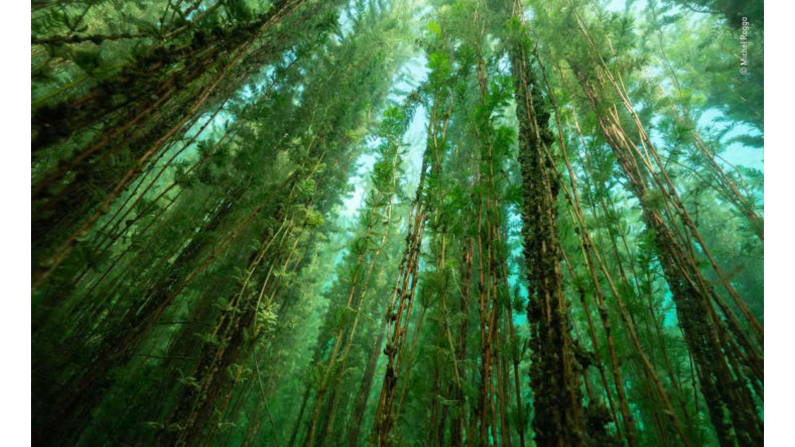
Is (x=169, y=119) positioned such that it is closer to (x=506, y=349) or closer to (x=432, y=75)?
(x=432, y=75)

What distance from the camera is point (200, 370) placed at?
1499 mm

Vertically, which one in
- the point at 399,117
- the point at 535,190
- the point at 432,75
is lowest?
the point at 535,190

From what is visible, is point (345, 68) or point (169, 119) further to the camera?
point (345, 68)

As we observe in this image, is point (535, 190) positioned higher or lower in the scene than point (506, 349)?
higher

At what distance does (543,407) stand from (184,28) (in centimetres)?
206

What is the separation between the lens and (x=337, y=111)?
2721 millimetres

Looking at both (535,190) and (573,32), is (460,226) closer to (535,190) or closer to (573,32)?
(535,190)

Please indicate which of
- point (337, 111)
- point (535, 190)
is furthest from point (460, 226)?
point (337, 111)

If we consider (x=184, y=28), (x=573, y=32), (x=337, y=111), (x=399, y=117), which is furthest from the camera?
(x=573, y=32)
